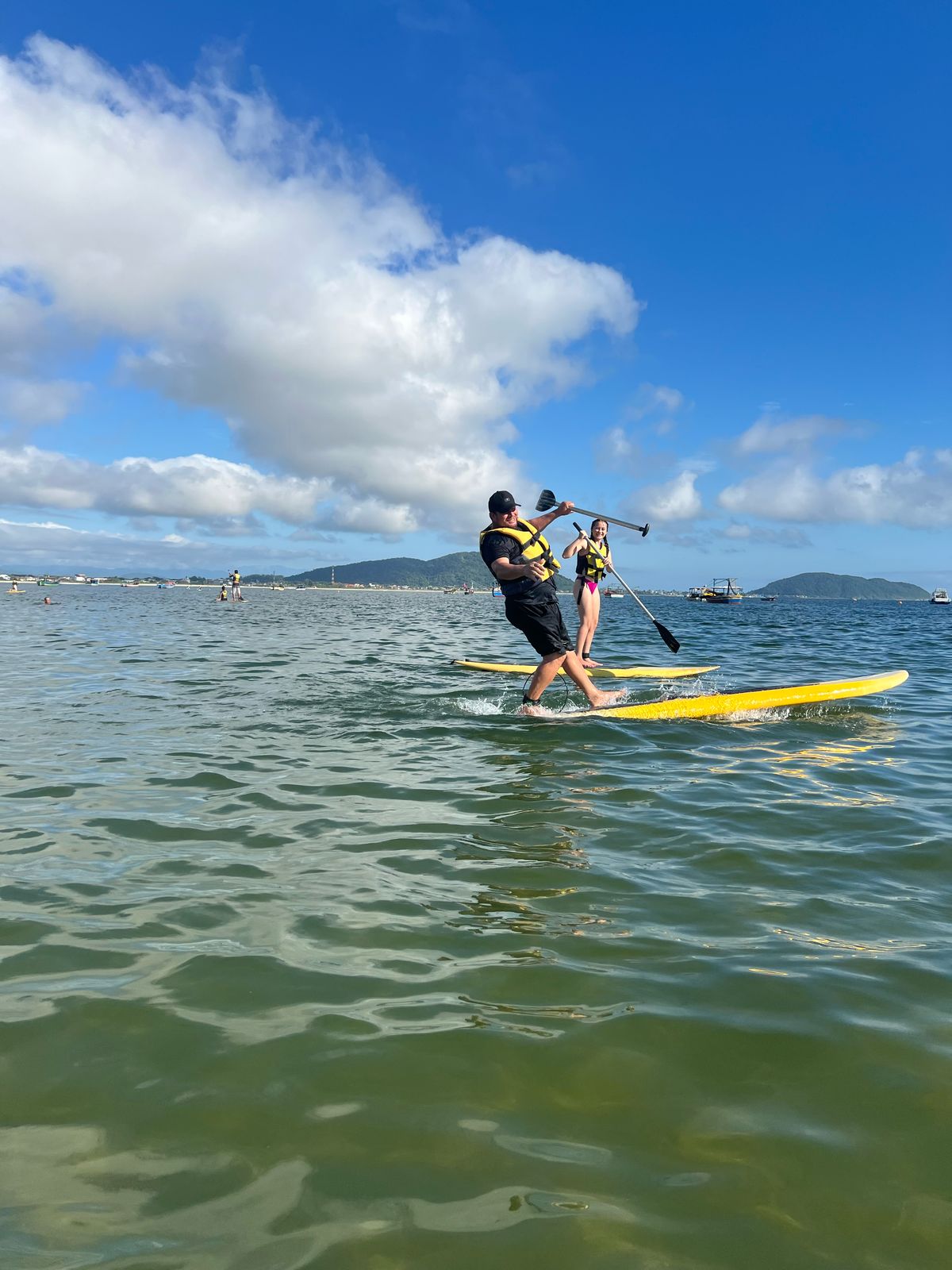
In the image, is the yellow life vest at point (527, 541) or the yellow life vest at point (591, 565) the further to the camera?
the yellow life vest at point (591, 565)

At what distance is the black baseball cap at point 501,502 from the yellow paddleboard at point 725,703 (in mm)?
2848

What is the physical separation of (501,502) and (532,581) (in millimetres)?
1132

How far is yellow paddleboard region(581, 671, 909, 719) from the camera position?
10188mm

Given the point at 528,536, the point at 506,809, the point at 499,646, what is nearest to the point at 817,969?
the point at 506,809

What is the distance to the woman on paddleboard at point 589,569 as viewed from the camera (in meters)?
13.1

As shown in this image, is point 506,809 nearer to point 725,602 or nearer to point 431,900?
point 431,900

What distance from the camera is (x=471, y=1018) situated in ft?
9.76

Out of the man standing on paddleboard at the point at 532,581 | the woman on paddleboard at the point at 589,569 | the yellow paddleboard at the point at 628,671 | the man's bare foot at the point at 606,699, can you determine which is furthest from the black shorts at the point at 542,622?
the yellow paddleboard at the point at 628,671

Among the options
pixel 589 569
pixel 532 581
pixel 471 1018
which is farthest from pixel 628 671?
pixel 471 1018

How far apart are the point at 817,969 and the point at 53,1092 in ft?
10.1

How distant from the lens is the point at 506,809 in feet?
19.4

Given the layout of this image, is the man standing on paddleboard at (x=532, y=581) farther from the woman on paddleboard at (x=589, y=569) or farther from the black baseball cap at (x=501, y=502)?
the woman on paddleboard at (x=589, y=569)

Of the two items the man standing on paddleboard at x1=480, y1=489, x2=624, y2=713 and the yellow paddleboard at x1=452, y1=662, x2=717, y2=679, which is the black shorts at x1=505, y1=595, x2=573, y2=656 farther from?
the yellow paddleboard at x1=452, y1=662, x2=717, y2=679

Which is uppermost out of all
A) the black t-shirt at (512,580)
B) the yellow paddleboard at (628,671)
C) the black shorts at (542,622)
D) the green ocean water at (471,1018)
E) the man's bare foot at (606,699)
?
the black t-shirt at (512,580)
